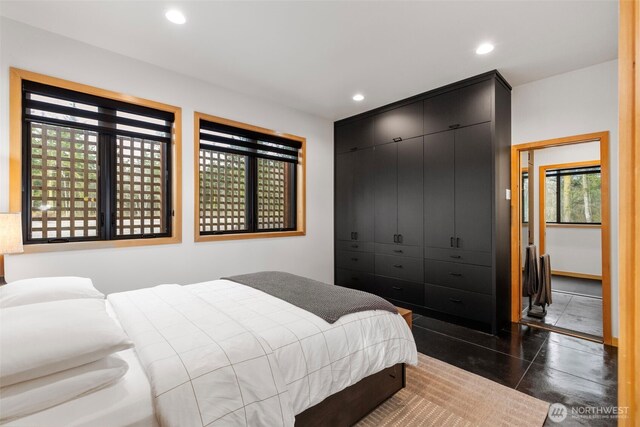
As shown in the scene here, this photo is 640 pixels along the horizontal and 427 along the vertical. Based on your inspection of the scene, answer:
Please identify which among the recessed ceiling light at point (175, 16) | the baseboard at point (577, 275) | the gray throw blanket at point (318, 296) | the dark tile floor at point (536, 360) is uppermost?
the recessed ceiling light at point (175, 16)

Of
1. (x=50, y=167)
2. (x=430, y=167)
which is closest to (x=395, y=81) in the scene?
(x=430, y=167)

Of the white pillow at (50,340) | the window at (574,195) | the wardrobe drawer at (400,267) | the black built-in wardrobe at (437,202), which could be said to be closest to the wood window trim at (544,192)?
the window at (574,195)

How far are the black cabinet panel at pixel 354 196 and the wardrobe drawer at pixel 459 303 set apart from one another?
1.19m

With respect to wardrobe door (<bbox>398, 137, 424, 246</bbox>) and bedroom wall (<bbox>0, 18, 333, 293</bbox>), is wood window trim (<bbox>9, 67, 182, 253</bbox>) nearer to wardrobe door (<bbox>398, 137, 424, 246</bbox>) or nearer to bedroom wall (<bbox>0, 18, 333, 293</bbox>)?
bedroom wall (<bbox>0, 18, 333, 293</bbox>)

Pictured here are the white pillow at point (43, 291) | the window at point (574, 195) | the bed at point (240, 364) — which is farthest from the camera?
the window at point (574, 195)

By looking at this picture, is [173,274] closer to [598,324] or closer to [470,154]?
[470,154]

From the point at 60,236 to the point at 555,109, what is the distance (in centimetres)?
528

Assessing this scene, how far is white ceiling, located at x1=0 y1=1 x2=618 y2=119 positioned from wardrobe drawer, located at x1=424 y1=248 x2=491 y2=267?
2.01 metres

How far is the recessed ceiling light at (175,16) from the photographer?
2.24m

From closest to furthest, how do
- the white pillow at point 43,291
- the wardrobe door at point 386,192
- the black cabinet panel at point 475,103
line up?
the white pillow at point 43,291 → the black cabinet panel at point 475,103 → the wardrobe door at point 386,192

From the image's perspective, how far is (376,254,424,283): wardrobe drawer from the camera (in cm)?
379

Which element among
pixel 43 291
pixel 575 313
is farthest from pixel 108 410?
pixel 575 313

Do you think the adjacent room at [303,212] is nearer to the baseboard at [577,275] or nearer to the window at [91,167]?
the window at [91,167]

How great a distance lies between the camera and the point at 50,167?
2600 millimetres
